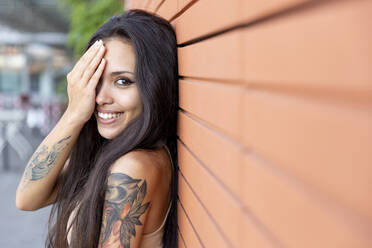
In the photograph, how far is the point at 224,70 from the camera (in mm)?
978

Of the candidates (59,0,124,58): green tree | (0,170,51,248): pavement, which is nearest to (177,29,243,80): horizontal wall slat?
(0,170,51,248): pavement

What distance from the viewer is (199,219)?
137cm

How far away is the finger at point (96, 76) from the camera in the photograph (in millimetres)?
1868

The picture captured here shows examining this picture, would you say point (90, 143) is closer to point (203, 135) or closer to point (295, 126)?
point (203, 135)

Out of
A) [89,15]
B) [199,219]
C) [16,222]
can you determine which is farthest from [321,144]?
[89,15]

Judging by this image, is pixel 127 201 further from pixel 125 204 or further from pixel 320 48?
pixel 320 48

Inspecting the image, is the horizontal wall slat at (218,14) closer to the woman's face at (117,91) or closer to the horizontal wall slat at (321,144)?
the horizontal wall slat at (321,144)

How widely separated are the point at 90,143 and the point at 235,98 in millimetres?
→ 1641

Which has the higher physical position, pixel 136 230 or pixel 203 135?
pixel 203 135

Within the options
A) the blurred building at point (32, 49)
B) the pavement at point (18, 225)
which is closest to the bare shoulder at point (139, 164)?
the pavement at point (18, 225)

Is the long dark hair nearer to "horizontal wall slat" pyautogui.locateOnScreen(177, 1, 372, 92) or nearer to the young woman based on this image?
the young woman

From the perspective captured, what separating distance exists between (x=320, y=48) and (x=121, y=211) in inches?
49.5

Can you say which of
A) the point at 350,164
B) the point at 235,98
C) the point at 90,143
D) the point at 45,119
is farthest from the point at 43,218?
the point at 45,119

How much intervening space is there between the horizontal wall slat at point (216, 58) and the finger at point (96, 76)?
19.9 inches
